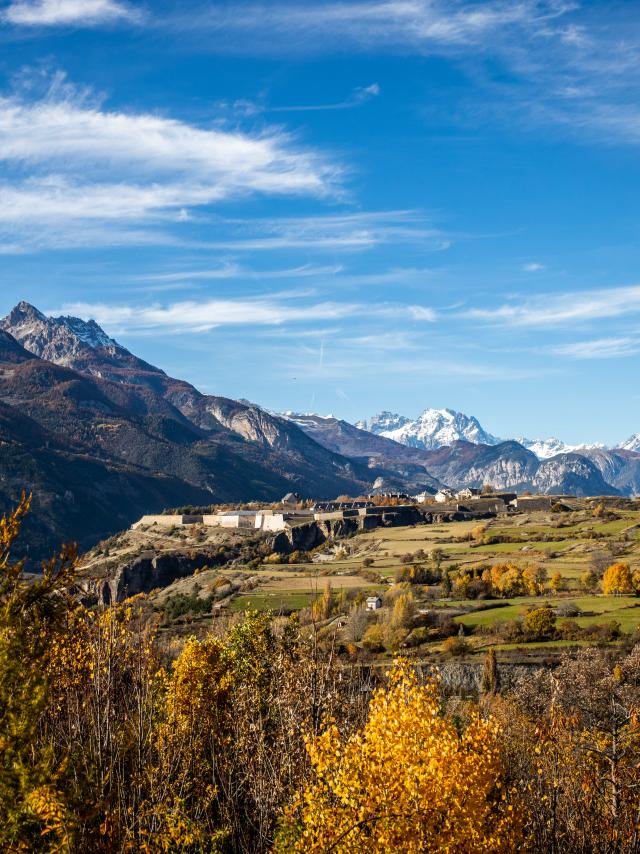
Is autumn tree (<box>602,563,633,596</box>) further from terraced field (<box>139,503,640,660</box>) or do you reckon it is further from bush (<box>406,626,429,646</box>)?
bush (<box>406,626,429,646</box>)

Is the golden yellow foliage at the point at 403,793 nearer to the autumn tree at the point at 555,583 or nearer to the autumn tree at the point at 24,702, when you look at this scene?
the autumn tree at the point at 24,702

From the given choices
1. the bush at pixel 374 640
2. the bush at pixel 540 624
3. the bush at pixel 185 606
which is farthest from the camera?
the bush at pixel 185 606

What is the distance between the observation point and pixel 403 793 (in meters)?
19.4

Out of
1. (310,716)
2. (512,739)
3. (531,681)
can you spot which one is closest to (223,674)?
(512,739)

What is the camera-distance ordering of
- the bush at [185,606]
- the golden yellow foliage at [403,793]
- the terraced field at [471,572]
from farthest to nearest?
the bush at [185,606]
the terraced field at [471,572]
the golden yellow foliage at [403,793]

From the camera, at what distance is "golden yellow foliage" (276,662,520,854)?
18.5 metres

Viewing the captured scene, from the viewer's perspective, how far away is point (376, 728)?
68.5ft

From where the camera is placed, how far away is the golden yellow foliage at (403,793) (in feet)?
60.7

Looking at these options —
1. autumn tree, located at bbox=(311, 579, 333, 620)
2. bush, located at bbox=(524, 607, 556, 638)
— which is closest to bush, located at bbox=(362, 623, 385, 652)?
autumn tree, located at bbox=(311, 579, 333, 620)

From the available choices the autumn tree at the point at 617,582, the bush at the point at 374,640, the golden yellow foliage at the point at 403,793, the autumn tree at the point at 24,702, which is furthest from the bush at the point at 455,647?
the autumn tree at the point at 24,702

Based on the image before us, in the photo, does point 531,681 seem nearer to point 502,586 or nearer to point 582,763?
point 582,763

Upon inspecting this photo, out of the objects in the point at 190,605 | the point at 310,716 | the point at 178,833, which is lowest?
the point at 190,605

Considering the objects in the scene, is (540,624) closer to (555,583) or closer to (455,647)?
(455,647)

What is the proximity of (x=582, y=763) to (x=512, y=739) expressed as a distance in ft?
34.3
